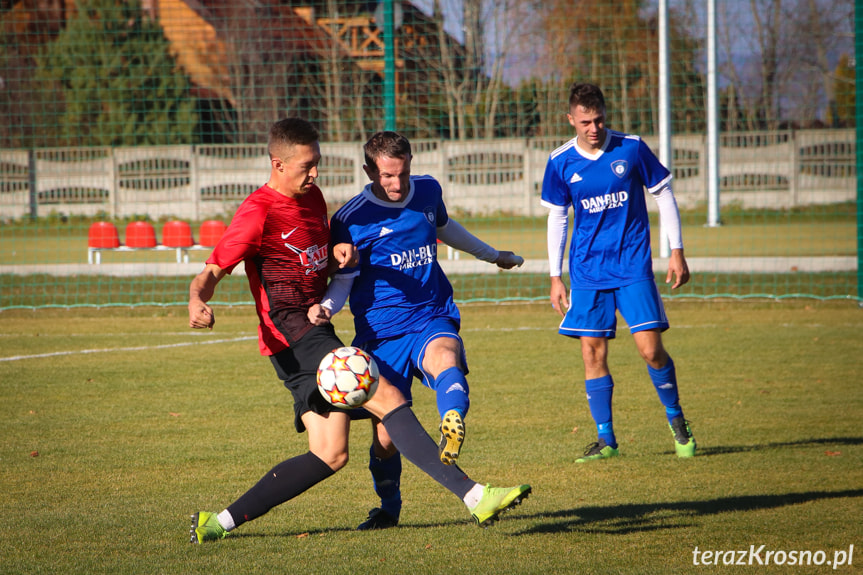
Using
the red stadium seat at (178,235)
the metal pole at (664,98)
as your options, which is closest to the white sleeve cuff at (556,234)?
the metal pole at (664,98)

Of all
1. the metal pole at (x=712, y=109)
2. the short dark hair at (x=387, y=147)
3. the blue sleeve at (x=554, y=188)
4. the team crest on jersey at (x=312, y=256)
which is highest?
the metal pole at (x=712, y=109)

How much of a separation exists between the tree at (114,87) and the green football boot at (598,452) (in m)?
12.1

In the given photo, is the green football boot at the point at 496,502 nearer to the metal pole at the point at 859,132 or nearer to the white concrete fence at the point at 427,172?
the metal pole at the point at 859,132

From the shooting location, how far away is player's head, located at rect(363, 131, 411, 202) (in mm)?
4312

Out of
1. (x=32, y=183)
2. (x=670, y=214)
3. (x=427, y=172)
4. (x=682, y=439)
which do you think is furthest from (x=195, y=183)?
(x=682, y=439)

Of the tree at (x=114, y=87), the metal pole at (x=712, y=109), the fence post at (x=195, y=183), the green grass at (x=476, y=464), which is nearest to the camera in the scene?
the green grass at (x=476, y=464)

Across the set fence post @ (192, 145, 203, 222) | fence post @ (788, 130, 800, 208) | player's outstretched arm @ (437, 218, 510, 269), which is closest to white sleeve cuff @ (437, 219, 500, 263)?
player's outstretched arm @ (437, 218, 510, 269)

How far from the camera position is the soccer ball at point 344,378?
385 cm

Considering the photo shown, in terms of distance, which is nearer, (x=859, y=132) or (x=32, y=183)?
(x=859, y=132)

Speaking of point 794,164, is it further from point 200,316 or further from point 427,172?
point 200,316

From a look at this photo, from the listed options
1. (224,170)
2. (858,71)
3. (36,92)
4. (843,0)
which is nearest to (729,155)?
(843,0)

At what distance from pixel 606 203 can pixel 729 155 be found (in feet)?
41.6

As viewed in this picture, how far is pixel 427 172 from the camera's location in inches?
700

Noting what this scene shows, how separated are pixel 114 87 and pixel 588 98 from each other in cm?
1909
